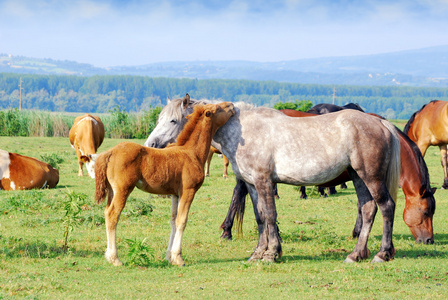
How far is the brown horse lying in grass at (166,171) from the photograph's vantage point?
6.31 m

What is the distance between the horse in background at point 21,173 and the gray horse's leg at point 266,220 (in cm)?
752

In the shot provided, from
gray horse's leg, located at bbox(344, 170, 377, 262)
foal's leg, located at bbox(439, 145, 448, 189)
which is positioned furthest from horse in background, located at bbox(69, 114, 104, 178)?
foal's leg, located at bbox(439, 145, 448, 189)

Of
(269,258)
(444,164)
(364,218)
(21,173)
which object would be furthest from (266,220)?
(444,164)

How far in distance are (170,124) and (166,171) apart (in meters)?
1.62

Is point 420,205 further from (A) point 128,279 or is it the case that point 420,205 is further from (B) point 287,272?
(A) point 128,279

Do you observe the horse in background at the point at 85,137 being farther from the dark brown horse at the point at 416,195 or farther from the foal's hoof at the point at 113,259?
the foal's hoof at the point at 113,259

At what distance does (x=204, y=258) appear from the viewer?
7.32m

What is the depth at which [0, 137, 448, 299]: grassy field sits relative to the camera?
566 cm

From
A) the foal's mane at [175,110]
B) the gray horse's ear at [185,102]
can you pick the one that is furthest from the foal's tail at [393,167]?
the foal's mane at [175,110]

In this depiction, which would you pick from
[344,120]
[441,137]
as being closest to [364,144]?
[344,120]

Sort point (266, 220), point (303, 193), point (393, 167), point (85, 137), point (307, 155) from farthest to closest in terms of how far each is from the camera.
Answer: point (85, 137), point (303, 193), point (393, 167), point (266, 220), point (307, 155)

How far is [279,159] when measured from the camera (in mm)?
6895

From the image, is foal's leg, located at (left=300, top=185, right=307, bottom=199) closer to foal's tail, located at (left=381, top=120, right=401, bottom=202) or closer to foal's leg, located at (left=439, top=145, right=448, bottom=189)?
foal's leg, located at (left=439, top=145, right=448, bottom=189)

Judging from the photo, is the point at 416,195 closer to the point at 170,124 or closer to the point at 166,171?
the point at 170,124
